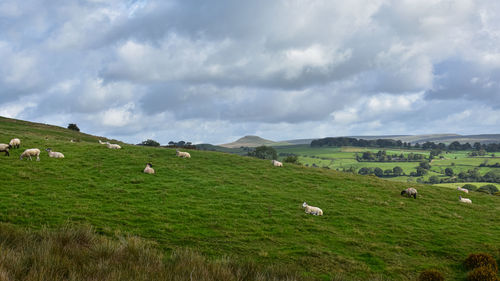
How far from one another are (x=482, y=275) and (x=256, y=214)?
1058 cm

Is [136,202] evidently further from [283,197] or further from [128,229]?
[283,197]

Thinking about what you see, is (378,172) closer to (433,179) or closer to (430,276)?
(433,179)

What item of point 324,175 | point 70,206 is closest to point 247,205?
point 70,206

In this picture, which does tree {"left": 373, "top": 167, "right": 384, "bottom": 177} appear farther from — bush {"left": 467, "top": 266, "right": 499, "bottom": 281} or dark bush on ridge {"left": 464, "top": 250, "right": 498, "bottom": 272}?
bush {"left": 467, "top": 266, "right": 499, "bottom": 281}

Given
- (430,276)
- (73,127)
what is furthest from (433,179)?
(430,276)

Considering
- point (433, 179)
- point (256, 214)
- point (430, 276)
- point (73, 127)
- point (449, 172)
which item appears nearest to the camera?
point (430, 276)

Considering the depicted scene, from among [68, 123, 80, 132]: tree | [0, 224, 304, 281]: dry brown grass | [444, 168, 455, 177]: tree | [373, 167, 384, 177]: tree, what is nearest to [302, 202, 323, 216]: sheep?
[0, 224, 304, 281]: dry brown grass

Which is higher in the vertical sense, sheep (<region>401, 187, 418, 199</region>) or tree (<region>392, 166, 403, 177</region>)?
sheep (<region>401, 187, 418, 199</region>)

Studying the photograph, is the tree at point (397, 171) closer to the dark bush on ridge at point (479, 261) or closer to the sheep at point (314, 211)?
the sheep at point (314, 211)

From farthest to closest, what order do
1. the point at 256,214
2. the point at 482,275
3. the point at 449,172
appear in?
1. the point at 449,172
2. the point at 256,214
3. the point at 482,275

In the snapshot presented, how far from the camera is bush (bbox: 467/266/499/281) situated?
1162 cm

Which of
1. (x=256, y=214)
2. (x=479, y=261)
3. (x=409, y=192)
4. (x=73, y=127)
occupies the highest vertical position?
(x=73, y=127)

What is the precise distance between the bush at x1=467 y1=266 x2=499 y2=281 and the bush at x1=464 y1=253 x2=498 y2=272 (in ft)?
3.17

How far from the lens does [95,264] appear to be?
6.24 m
